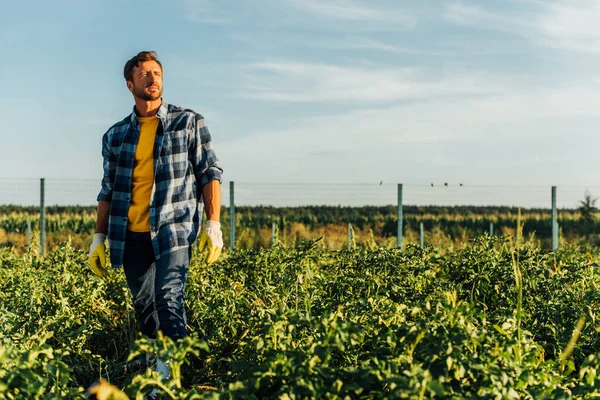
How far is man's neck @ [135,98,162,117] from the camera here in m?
4.10

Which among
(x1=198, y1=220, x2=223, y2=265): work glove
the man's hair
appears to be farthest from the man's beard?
(x1=198, y1=220, x2=223, y2=265): work glove

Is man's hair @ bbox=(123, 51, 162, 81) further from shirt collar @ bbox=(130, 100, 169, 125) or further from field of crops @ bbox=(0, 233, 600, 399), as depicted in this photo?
field of crops @ bbox=(0, 233, 600, 399)

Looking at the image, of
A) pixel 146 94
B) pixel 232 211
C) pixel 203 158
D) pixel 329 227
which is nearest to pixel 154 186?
pixel 203 158

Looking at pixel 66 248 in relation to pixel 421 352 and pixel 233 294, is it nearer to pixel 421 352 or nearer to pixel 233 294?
pixel 233 294

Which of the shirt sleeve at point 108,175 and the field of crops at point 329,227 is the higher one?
the shirt sleeve at point 108,175

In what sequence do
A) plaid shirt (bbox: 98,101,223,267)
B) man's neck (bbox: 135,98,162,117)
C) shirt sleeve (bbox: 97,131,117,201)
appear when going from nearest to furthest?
1. plaid shirt (bbox: 98,101,223,267)
2. man's neck (bbox: 135,98,162,117)
3. shirt sleeve (bbox: 97,131,117,201)

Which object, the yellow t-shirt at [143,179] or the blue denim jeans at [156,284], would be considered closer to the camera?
the blue denim jeans at [156,284]

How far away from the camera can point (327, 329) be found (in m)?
2.41

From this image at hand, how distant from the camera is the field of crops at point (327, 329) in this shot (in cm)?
232

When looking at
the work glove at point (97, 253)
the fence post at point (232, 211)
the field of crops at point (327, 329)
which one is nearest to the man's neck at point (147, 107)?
the work glove at point (97, 253)

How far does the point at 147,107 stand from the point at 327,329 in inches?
88.9

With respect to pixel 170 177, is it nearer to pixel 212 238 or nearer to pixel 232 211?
pixel 212 238

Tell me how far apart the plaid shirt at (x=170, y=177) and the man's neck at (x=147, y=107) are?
0.06 metres

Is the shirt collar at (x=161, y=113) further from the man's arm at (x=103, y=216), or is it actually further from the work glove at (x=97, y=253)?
the work glove at (x=97, y=253)
